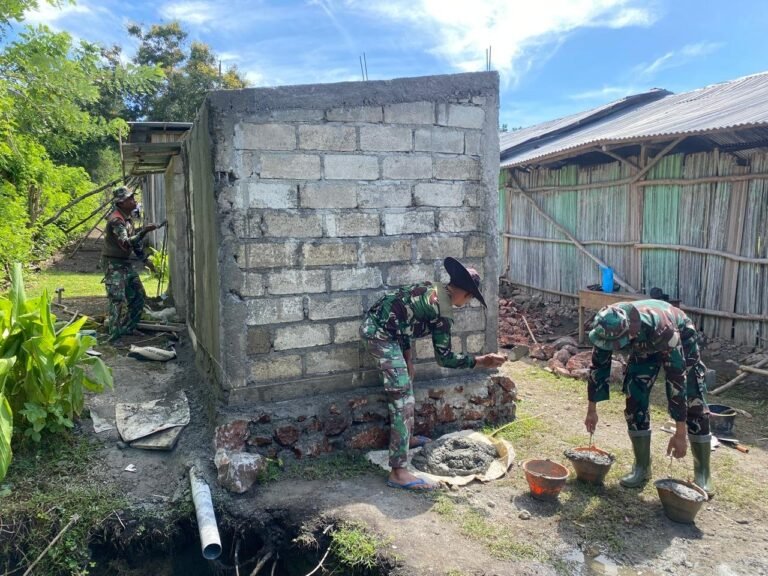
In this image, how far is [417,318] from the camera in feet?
14.1

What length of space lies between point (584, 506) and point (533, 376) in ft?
10.8

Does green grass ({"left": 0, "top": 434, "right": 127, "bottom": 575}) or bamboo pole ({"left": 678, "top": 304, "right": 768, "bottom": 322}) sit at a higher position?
bamboo pole ({"left": 678, "top": 304, "right": 768, "bottom": 322})

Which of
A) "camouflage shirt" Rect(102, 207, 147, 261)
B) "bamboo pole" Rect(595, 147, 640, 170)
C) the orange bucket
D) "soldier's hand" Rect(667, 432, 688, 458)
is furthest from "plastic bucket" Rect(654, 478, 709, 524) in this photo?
"camouflage shirt" Rect(102, 207, 147, 261)

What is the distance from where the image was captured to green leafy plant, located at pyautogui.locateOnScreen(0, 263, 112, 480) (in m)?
4.22

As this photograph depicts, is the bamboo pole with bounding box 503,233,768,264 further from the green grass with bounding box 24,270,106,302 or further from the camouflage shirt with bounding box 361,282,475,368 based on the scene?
the green grass with bounding box 24,270,106,302

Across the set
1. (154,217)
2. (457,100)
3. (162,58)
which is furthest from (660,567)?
(162,58)

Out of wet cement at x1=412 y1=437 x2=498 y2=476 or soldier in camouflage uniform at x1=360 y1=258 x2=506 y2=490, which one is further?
wet cement at x1=412 y1=437 x2=498 y2=476

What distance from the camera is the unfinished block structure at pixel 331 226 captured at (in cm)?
425

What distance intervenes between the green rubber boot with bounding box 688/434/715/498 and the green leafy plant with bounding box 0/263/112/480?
4473 millimetres

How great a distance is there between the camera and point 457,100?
15.9ft

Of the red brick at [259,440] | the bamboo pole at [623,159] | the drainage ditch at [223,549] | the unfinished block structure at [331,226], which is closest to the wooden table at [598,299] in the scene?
the bamboo pole at [623,159]

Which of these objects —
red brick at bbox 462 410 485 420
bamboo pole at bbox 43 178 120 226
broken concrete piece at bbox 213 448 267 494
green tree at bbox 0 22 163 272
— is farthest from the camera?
bamboo pole at bbox 43 178 120 226

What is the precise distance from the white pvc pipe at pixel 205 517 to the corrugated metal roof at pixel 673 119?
6.37m

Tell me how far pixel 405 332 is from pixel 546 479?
143cm
